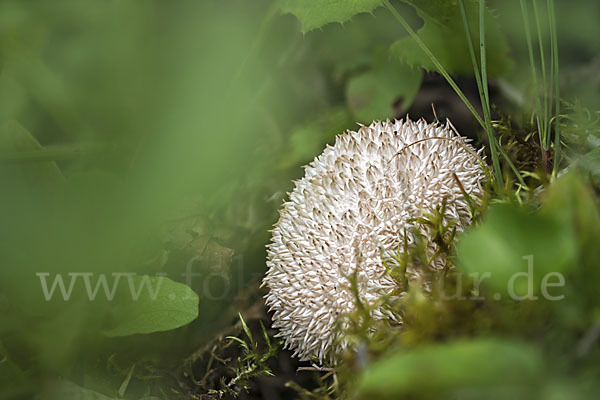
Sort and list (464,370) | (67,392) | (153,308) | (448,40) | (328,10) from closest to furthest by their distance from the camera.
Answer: (464,370) → (67,392) → (153,308) → (328,10) → (448,40)

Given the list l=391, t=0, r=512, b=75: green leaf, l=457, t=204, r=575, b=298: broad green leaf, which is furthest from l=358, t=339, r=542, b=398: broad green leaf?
l=391, t=0, r=512, b=75: green leaf

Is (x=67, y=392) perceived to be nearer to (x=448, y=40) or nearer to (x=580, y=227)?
(x=580, y=227)

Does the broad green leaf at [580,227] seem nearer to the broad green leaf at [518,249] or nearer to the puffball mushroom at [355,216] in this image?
the broad green leaf at [518,249]

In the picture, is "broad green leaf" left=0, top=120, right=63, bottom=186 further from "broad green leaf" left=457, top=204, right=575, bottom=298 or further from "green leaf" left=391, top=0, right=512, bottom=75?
"green leaf" left=391, top=0, right=512, bottom=75

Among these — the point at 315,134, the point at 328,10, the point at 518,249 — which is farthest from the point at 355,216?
the point at 315,134

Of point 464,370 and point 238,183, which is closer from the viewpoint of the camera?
point 464,370

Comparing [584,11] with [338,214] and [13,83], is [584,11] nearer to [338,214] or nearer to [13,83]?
[338,214]
